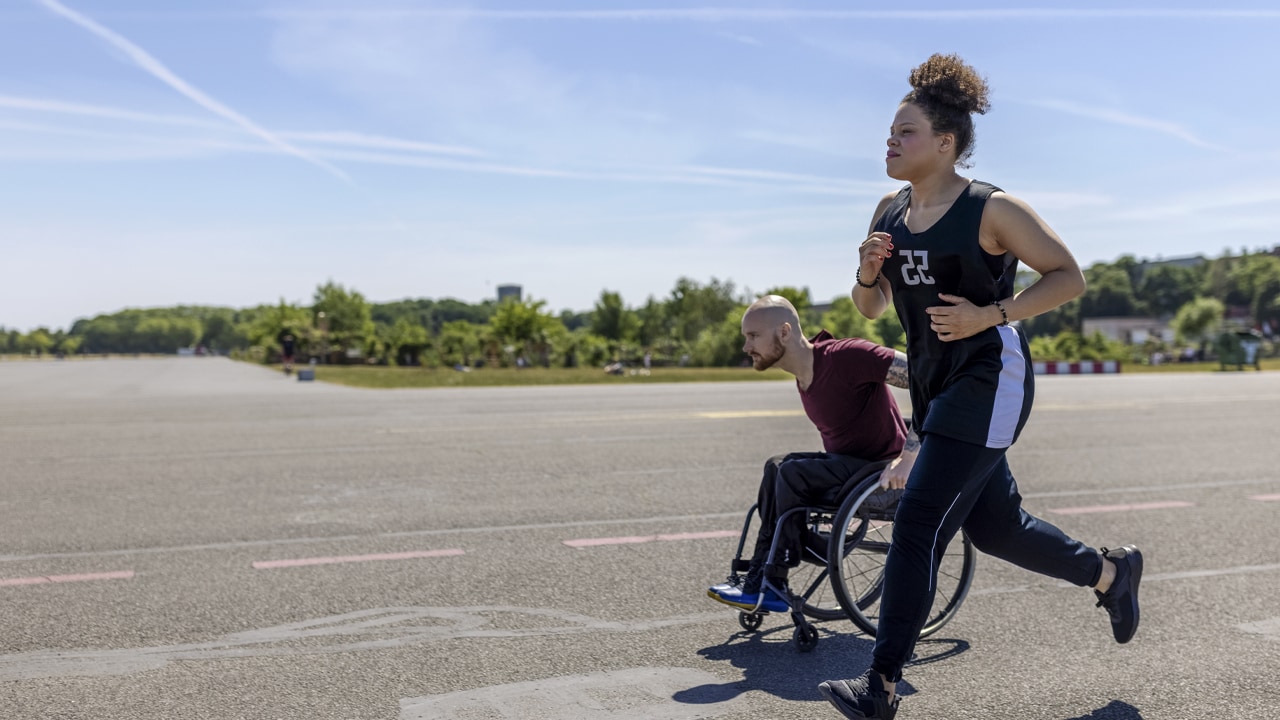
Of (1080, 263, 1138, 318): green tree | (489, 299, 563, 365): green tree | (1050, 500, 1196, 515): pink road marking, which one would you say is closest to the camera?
(1050, 500, 1196, 515): pink road marking

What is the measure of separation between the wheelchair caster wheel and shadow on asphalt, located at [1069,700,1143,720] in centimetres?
106

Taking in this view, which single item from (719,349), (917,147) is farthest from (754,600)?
(719,349)

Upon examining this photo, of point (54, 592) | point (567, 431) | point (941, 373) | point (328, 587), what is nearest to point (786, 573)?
point (941, 373)

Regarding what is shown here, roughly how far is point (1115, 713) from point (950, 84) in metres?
2.08

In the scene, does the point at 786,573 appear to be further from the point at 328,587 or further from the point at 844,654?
the point at 328,587

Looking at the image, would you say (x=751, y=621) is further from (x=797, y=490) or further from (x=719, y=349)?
(x=719, y=349)

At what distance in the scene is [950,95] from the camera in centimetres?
335

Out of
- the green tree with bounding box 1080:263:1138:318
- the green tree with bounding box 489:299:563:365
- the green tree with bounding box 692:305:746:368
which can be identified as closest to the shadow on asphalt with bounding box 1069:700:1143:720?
the green tree with bounding box 692:305:746:368

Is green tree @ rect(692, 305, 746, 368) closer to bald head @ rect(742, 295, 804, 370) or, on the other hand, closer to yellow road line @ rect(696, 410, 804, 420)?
yellow road line @ rect(696, 410, 804, 420)

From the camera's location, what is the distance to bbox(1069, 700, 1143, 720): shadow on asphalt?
11.2 ft

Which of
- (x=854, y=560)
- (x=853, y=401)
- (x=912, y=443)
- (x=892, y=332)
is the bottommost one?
(x=854, y=560)

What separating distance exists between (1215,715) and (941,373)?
1.40 meters

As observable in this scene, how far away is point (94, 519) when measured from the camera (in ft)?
24.1

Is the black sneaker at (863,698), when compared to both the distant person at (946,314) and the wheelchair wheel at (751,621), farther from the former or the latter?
the wheelchair wheel at (751,621)
